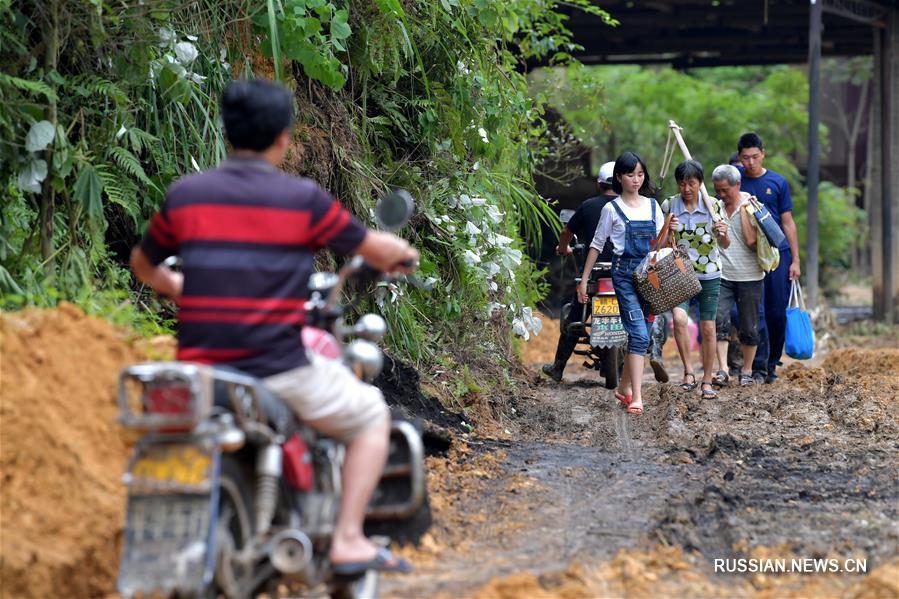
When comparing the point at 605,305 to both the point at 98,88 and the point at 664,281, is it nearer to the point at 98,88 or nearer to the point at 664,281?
the point at 664,281

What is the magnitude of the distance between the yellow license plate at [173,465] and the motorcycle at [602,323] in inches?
264

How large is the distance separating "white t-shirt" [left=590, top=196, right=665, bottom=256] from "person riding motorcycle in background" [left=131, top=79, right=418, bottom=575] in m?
5.55

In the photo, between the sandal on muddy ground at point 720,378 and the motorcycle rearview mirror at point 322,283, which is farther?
the sandal on muddy ground at point 720,378

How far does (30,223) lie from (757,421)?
5.23 m

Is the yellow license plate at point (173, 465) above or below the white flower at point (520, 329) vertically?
above

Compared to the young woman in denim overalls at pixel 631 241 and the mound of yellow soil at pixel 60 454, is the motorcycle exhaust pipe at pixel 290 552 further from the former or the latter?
the young woman in denim overalls at pixel 631 241

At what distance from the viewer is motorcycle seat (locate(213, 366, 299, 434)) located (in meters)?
4.00

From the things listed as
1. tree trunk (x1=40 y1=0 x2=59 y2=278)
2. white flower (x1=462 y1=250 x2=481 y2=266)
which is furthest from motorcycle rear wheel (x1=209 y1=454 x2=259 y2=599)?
white flower (x1=462 y1=250 x2=481 y2=266)

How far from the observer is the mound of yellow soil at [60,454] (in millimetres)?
4473

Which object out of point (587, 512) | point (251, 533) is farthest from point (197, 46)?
point (251, 533)

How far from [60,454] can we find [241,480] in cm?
106

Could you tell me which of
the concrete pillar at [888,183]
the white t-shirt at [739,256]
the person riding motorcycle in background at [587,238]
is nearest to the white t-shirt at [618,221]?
the person riding motorcycle in background at [587,238]

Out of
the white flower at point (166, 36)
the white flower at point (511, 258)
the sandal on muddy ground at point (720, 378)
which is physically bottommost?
the sandal on muddy ground at point (720, 378)

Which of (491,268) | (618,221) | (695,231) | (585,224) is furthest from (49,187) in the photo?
(695,231)
